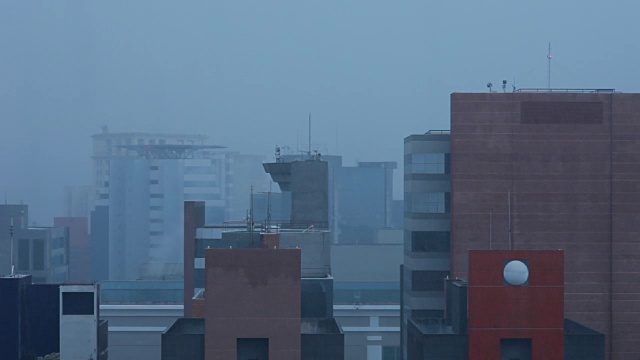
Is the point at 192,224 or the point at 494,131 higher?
the point at 494,131

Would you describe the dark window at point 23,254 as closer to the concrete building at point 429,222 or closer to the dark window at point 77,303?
the concrete building at point 429,222

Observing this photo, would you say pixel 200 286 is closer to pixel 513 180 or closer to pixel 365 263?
pixel 513 180

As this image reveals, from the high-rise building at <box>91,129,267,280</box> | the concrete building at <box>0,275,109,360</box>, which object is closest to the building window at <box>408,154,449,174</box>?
the concrete building at <box>0,275,109,360</box>

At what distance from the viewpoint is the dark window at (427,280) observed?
69.1ft

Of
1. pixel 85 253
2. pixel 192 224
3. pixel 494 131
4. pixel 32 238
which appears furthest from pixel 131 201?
pixel 494 131

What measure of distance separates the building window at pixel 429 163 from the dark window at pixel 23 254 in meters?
21.9

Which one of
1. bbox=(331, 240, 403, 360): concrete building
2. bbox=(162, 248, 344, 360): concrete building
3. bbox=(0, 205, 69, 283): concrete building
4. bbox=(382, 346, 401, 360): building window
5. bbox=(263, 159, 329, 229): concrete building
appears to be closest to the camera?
bbox=(162, 248, 344, 360): concrete building

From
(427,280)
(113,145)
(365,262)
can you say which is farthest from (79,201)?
(427,280)

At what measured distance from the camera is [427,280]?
834 inches

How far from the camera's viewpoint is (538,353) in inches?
607

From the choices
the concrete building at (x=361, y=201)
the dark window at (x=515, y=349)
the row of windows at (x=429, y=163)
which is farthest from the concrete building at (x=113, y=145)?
the dark window at (x=515, y=349)

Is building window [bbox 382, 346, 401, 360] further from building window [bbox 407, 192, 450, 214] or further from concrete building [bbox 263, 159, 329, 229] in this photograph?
building window [bbox 407, 192, 450, 214]

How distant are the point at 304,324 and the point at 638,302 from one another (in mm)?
8129

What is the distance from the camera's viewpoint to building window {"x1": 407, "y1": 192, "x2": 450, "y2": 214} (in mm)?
20828
